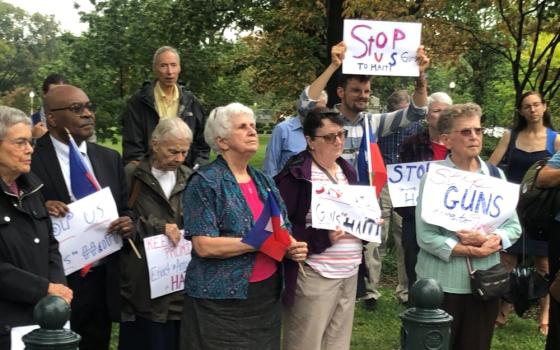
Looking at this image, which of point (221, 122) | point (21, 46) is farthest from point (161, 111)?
point (21, 46)

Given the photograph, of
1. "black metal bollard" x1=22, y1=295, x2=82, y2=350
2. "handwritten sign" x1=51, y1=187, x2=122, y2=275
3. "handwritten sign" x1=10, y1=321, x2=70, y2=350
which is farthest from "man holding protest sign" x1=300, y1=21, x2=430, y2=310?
"black metal bollard" x1=22, y1=295, x2=82, y2=350

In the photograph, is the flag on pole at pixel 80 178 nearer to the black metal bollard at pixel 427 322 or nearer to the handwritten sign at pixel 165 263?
the handwritten sign at pixel 165 263

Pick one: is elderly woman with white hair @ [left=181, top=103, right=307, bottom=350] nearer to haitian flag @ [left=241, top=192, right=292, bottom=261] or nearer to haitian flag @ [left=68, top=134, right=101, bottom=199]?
haitian flag @ [left=241, top=192, right=292, bottom=261]

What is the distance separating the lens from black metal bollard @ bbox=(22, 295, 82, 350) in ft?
8.86

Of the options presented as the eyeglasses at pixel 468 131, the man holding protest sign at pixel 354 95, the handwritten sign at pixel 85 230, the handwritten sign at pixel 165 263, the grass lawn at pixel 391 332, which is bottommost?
the grass lawn at pixel 391 332

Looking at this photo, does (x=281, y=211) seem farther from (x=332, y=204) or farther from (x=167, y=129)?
(x=167, y=129)

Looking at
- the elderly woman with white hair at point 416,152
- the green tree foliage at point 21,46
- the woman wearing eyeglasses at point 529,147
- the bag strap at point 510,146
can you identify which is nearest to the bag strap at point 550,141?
the woman wearing eyeglasses at point 529,147

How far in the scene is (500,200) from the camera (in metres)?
4.69

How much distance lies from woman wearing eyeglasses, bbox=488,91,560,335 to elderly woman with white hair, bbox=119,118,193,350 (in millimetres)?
3561

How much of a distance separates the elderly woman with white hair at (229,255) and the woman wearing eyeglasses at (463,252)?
3.01ft

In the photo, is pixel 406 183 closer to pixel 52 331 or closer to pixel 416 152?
pixel 416 152

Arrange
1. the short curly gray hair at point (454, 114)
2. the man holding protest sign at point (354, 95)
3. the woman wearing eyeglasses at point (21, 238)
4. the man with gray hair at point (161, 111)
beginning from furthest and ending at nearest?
1. the man with gray hair at point (161, 111)
2. the man holding protest sign at point (354, 95)
3. the short curly gray hair at point (454, 114)
4. the woman wearing eyeglasses at point (21, 238)

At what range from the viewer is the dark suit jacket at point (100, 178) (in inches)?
191

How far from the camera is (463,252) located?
4.58 metres
